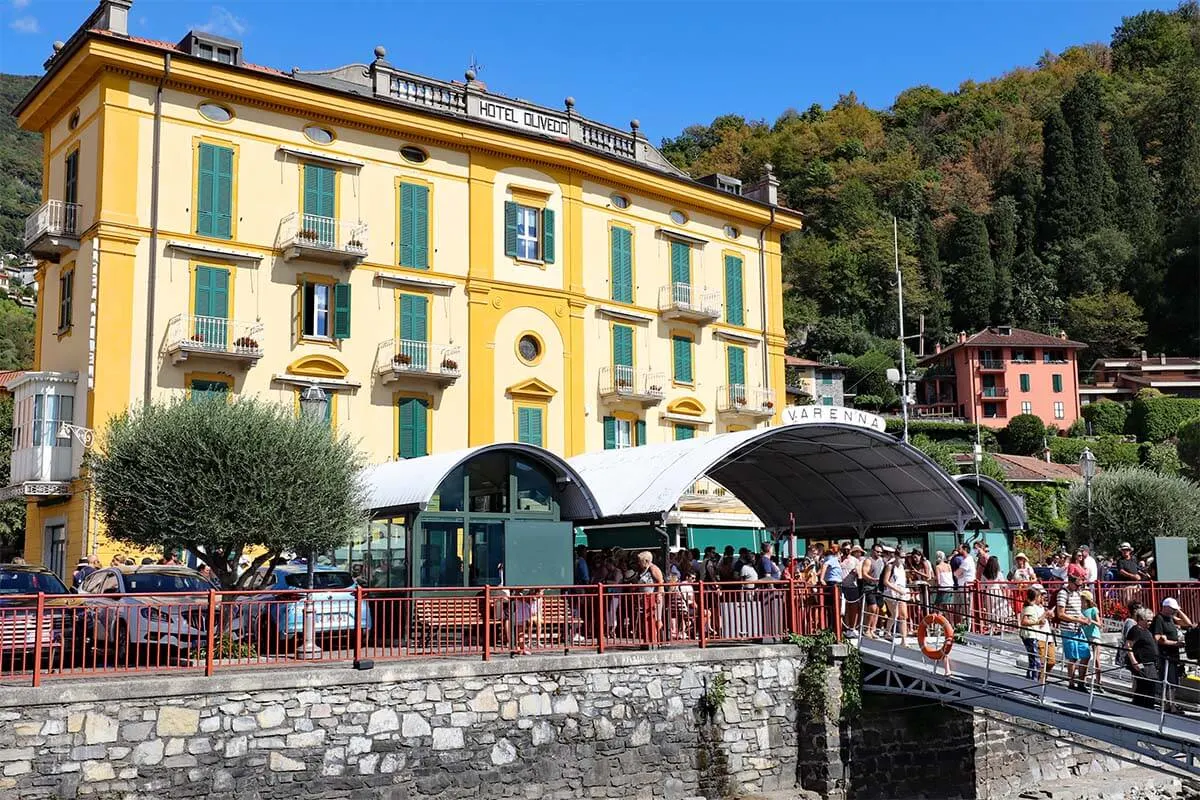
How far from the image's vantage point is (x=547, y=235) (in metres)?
33.4

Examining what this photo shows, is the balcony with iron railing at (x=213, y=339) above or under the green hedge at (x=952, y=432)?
under

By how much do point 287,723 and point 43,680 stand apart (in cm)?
268

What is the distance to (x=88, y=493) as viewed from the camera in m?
25.8

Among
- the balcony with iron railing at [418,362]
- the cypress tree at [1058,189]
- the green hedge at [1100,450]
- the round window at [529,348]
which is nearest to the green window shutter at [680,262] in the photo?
the round window at [529,348]

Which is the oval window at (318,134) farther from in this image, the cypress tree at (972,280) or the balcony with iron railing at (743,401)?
the cypress tree at (972,280)

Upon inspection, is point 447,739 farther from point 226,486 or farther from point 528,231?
point 528,231

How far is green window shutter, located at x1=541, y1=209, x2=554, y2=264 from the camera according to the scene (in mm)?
33375

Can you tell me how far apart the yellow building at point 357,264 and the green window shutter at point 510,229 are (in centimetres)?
9

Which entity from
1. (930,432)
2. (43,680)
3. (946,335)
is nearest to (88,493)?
(43,680)

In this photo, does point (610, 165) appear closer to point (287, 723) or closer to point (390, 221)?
point (390, 221)

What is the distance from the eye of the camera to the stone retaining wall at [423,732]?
12.8 metres

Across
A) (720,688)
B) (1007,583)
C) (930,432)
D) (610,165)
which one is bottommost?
(720,688)

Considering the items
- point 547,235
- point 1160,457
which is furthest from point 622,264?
point 1160,457

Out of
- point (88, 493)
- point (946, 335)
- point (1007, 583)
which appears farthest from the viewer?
point (946, 335)
